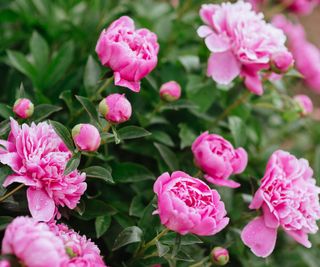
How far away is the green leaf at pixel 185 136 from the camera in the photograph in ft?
4.09

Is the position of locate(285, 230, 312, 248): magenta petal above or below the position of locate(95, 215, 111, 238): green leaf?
below

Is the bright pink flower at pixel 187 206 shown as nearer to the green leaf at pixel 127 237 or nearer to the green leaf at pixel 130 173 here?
the green leaf at pixel 127 237

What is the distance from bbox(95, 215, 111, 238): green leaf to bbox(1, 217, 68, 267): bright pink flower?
0.87ft

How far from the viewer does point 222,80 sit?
3.85 feet

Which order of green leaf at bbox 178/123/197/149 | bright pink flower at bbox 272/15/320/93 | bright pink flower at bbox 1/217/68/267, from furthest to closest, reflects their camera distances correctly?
bright pink flower at bbox 272/15/320/93 → green leaf at bbox 178/123/197/149 → bright pink flower at bbox 1/217/68/267

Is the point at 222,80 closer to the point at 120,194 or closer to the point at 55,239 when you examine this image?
the point at 120,194

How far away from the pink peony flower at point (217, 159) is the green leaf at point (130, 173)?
5.1 inches

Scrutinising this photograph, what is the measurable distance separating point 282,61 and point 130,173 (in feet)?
1.27

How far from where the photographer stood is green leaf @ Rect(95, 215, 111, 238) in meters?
1.05

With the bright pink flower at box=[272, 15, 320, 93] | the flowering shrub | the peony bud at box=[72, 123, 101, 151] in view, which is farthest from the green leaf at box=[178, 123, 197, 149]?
the bright pink flower at box=[272, 15, 320, 93]

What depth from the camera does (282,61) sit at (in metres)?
1.16

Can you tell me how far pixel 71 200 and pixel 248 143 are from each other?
0.67 meters

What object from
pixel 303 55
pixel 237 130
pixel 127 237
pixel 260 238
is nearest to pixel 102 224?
pixel 127 237

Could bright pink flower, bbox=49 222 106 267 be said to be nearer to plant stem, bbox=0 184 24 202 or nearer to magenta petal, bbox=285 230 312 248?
plant stem, bbox=0 184 24 202
